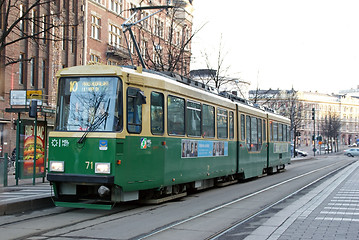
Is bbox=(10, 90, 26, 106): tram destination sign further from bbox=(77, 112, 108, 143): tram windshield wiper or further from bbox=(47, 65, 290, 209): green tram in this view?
bbox=(77, 112, 108, 143): tram windshield wiper

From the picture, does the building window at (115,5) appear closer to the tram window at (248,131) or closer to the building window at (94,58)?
the building window at (94,58)

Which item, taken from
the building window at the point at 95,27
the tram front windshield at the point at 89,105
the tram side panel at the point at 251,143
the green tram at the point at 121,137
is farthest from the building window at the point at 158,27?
the tram front windshield at the point at 89,105

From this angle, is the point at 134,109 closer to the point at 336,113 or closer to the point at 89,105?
the point at 89,105

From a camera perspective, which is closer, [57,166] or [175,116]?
[57,166]

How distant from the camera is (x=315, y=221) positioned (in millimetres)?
9922

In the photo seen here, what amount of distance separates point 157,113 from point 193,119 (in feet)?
7.88

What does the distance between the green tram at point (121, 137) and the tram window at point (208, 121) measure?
0.56 meters

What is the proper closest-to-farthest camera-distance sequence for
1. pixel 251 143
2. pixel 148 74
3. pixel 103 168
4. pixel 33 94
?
1. pixel 103 168
2. pixel 148 74
3. pixel 33 94
4. pixel 251 143

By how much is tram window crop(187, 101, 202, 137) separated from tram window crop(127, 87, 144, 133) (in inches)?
109

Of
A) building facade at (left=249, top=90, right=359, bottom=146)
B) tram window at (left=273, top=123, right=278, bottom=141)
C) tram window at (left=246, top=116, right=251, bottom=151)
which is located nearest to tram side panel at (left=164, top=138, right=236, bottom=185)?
tram window at (left=246, top=116, right=251, bottom=151)

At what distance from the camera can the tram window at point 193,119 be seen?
14.0 metres

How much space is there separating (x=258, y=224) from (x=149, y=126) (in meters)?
3.62

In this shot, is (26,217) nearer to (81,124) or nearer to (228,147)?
(81,124)

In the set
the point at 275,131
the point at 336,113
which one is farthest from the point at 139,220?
the point at 336,113
